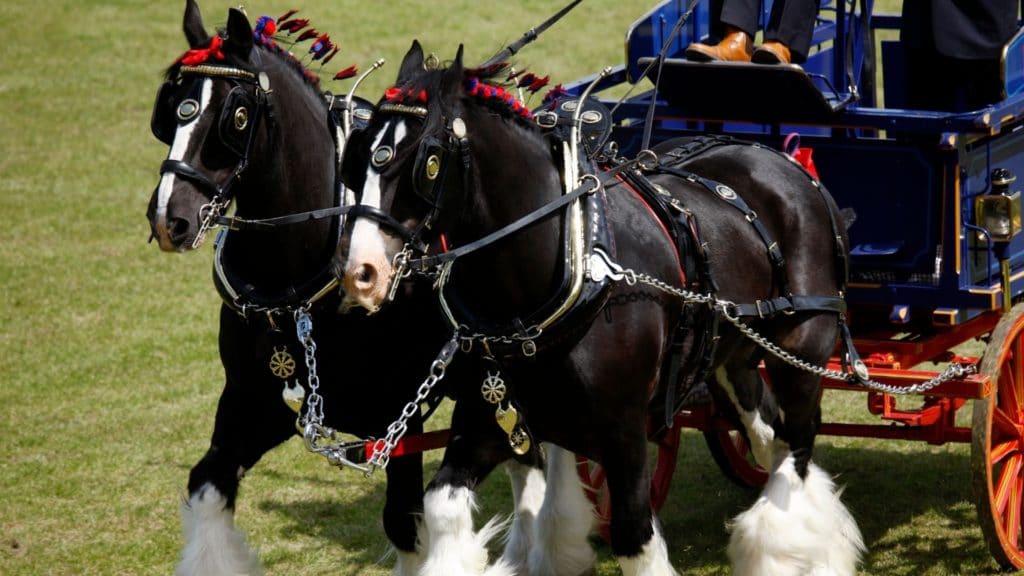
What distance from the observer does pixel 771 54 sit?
472cm

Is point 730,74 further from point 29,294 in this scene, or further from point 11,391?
point 29,294

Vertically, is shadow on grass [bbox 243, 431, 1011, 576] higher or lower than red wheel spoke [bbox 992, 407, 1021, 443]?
lower

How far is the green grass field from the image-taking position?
5379 mm

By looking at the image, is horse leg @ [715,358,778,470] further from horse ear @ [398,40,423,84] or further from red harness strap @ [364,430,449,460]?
horse ear @ [398,40,423,84]

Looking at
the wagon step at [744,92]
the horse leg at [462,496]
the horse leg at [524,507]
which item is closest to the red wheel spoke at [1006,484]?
the wagon step at [744,92]

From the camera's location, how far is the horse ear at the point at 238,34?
3.75 m

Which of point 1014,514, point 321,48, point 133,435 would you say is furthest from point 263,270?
point 133,435

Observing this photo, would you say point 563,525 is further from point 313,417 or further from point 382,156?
point 382,156

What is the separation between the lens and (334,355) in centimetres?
407

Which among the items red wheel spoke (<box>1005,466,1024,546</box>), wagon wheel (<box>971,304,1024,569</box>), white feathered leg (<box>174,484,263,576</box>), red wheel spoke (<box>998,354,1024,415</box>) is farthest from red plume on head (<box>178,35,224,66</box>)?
red wheel spoke (<box>1005,466,1024,546</box>)

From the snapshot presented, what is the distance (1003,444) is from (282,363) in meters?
2.67

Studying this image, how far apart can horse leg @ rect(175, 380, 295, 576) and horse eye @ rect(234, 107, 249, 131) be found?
845 mm

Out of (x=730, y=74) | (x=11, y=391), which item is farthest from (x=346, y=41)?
(x=730, y=74)

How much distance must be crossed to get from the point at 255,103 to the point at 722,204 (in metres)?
1.50
